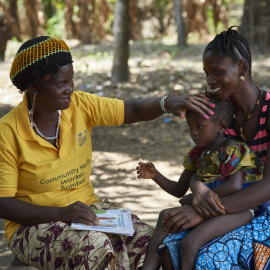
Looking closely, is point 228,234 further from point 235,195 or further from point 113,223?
point 113,223

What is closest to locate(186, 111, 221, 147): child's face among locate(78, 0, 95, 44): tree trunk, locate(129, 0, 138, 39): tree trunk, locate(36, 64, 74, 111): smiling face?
locate(36, 64, 74, 111): smiling face

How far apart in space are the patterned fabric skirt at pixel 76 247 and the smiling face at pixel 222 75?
0.94 meters

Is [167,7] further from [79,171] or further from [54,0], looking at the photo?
[79,171]

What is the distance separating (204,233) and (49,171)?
1002 millimetres

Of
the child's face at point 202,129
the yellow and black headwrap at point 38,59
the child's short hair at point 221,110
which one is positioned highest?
the yellow and black headwrap at point 38,59

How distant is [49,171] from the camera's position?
291 cm

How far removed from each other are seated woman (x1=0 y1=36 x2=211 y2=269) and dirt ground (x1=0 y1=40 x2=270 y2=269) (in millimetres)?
1366

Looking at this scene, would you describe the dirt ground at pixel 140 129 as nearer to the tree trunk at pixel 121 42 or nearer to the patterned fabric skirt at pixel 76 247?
the tree trunk at pixel 121 42

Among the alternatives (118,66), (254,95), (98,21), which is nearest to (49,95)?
(254,95)

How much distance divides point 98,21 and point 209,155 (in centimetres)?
1159

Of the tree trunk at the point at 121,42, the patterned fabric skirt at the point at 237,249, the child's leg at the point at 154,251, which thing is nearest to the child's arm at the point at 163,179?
the child's leg at the point at 154,251

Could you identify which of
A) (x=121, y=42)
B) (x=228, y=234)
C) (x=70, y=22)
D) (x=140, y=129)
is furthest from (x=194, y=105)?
(x=70, y=22)

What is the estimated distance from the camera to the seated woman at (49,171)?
2721 mm

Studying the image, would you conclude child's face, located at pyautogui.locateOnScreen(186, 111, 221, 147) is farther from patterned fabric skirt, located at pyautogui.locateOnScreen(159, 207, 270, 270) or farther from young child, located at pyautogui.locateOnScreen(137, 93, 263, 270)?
patterned fabric skirt, located at pyautogui.locateOnScreen(159, 207, 270, 270)
